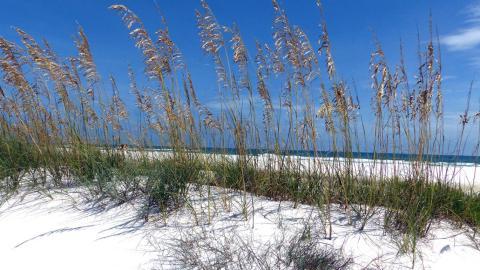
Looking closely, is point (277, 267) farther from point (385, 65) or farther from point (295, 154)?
point (385, 65)

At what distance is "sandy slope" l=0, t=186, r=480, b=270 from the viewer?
295 cm

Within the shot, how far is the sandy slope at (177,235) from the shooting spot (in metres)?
2.95

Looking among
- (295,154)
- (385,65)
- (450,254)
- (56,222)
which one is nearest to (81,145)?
(56,222)

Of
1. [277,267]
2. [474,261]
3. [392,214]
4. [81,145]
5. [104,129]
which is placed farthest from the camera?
[104,129]

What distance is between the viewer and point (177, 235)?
307 cm

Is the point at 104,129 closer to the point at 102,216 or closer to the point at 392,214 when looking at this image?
the point at 102,216

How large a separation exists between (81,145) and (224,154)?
1.67 metres

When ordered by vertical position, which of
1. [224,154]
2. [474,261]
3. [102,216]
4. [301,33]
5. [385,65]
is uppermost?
[301,33]

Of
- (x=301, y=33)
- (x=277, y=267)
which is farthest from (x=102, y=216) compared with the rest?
(x=301, y=33)

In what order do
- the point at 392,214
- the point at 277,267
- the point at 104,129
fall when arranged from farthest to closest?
the point at 104,129 → the point at 392,214 → the point at 277,267

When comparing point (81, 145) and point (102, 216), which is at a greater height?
point (81, 145)

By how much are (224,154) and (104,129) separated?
5.56 feet

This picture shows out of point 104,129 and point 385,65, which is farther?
point 104,129

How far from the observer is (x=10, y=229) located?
3.58 meters
